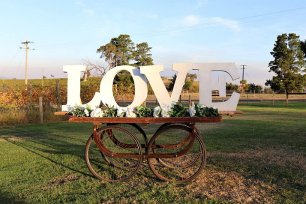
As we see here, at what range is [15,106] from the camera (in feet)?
79.2

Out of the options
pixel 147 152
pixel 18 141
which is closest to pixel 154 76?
pixel 147 152

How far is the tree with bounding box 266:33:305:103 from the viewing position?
5394 cm

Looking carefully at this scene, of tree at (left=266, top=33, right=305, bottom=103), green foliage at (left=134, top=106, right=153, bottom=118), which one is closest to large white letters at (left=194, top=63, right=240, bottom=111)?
green foliage at (left=134, top=106, right=153, bottom=118)

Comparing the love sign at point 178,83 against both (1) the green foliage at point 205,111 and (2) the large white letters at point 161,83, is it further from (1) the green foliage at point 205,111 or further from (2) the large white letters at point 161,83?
(1) the green foliage at point 205,111

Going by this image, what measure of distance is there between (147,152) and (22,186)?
84.7 inches

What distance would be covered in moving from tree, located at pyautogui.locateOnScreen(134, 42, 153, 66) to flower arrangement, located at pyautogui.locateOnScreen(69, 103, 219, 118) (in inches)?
1227

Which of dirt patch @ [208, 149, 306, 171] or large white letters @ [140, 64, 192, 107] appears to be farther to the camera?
dirt patch @ [208, 149, 306, 171]

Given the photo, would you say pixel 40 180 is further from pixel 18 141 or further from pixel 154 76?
pixel 18 141

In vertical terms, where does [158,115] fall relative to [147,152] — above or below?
above

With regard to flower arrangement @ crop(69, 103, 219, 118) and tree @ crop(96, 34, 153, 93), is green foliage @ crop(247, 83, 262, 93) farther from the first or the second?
flower arrangement @ crop(69, 103, 219, 118)

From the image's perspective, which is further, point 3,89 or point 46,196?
point 3,89

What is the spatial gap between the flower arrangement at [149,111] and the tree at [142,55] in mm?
31176

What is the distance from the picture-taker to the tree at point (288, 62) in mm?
53938

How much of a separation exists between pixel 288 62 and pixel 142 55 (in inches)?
862
